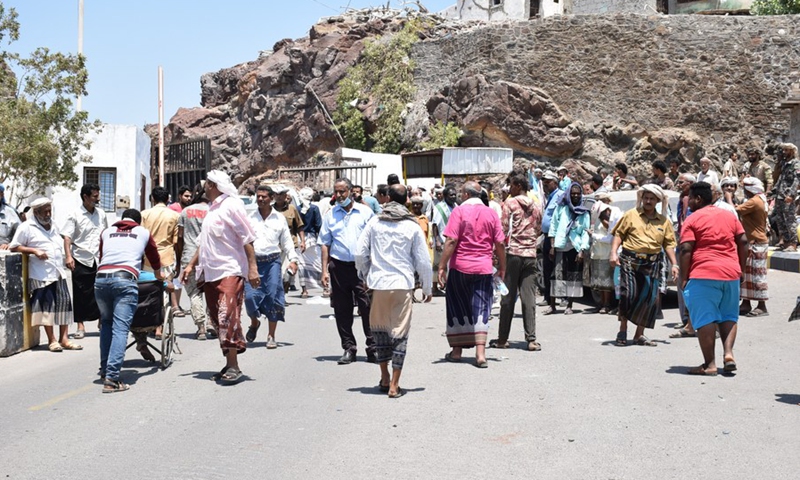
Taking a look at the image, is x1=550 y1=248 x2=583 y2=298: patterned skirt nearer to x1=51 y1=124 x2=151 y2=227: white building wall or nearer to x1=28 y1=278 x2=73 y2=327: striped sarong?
x1=28 y1=278 x2=73 y2=327: striped sarong

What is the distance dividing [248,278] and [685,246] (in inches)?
168

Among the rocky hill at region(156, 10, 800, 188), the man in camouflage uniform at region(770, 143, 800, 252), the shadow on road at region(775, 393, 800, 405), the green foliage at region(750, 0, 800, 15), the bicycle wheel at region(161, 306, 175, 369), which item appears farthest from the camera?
the green foliage at region(750, 0, 800, 15)

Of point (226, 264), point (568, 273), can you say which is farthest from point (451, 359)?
point (568, 273)

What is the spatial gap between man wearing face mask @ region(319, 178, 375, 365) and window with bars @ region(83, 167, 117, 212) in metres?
24.1

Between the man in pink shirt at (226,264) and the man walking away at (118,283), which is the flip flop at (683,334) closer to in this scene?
the man in pink shirt at (226,264)

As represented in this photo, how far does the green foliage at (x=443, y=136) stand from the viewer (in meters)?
33.1

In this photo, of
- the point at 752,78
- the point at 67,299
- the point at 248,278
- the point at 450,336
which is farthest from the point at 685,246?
the point at 752,78

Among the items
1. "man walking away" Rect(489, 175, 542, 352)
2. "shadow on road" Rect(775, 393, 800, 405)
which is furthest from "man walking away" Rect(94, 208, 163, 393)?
"shadow on road" Rect(775, 393, 800, 405)

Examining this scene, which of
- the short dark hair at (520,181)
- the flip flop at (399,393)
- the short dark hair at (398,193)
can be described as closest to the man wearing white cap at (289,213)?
the short dark hair at (520,181)

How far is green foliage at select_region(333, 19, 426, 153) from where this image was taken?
35.8 meters

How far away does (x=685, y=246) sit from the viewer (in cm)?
907

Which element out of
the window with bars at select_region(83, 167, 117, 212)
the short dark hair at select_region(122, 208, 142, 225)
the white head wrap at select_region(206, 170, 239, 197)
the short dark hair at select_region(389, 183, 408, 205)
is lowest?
the short dark hair at select_region(122, 208, 142, 225)

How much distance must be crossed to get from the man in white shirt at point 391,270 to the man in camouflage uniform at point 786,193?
9378mm

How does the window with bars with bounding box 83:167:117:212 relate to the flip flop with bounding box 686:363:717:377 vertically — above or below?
above
